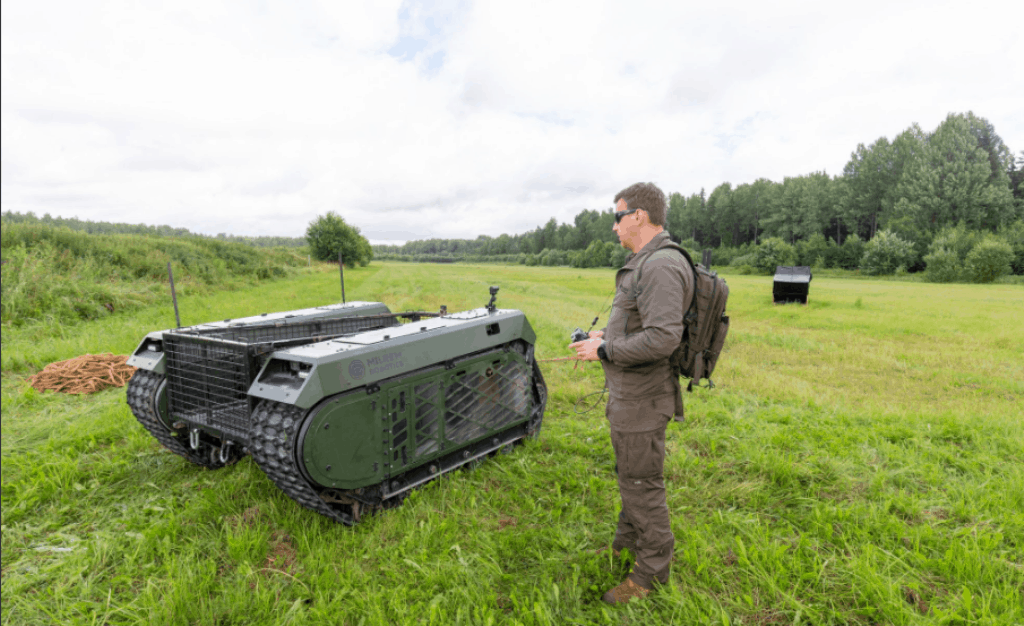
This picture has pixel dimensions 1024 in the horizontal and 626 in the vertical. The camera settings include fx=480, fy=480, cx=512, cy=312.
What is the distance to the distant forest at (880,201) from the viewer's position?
148 ft

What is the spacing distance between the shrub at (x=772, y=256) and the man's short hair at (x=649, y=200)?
4747cm

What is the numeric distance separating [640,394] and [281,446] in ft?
7.52

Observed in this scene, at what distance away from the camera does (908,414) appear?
5785mm

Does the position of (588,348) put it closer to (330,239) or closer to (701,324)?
(701,324)

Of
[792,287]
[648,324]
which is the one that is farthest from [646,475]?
[792,287]

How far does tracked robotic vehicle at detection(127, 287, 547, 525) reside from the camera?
10.5 ft

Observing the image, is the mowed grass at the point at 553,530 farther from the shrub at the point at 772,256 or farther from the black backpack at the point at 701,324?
the shrub at the point at 772,256

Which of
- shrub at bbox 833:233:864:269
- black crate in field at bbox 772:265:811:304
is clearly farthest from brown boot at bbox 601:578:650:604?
shrub at bbox 833:233:864:269

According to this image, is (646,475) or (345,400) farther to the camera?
(345,400)

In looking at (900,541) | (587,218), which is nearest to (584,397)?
(900,541)

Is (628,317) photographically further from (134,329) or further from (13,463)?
(134,329)

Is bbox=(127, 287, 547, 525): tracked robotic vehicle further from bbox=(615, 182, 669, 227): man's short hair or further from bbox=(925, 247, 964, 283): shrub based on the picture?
bbox=(925, 247, 964, 283): shrub

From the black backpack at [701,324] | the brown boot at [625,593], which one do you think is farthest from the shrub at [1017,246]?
the brown boot at [625,593]

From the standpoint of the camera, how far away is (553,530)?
11.5 ft
